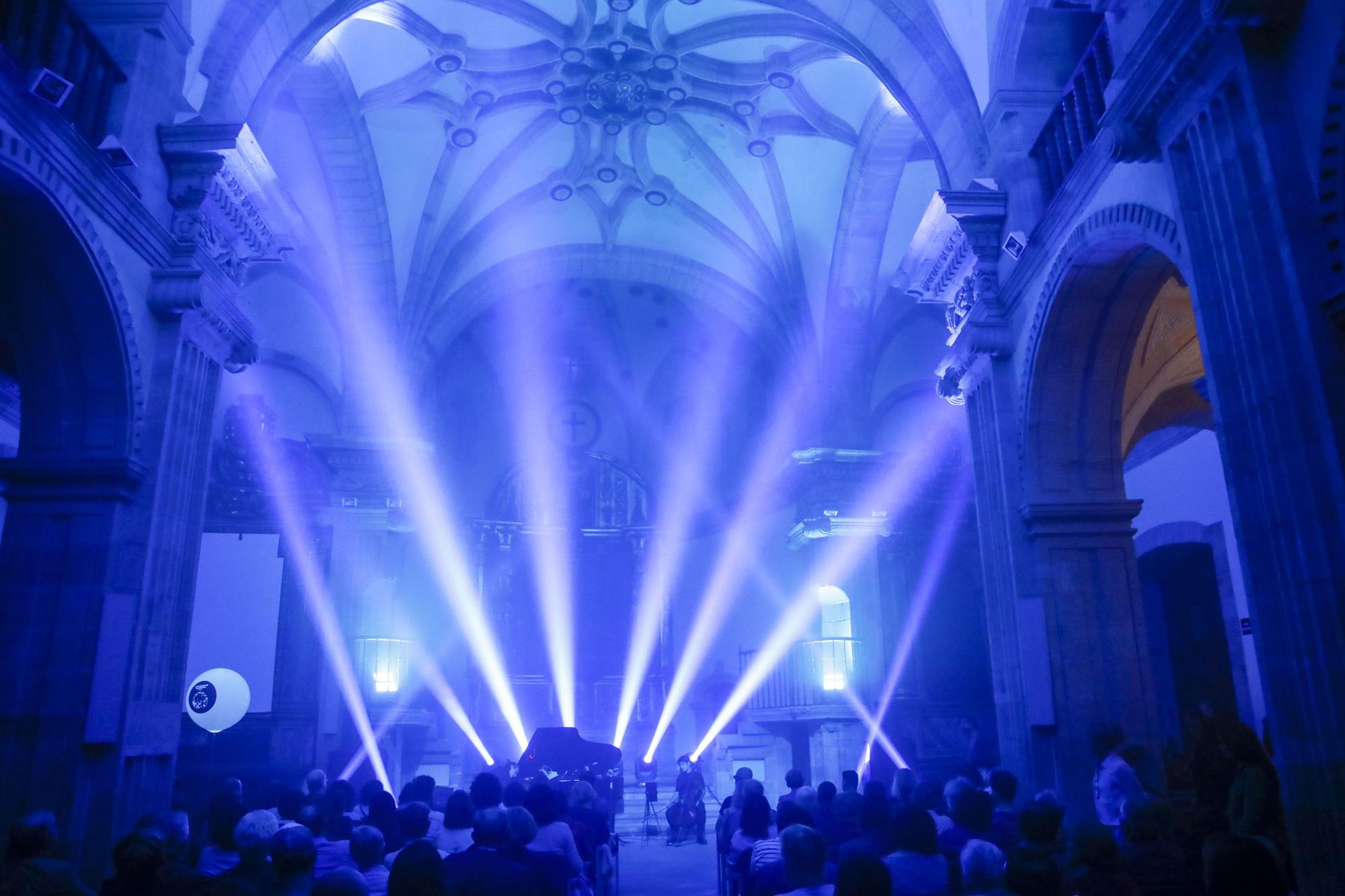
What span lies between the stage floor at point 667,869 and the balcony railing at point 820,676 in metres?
2.28

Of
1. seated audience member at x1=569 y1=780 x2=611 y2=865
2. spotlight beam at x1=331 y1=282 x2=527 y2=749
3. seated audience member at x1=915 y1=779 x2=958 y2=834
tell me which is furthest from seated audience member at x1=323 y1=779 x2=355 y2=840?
spotlight beam at x1=331 y1=282 x2=527 y2=749

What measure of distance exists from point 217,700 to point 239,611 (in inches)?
42.6

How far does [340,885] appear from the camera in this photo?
2.55 metres

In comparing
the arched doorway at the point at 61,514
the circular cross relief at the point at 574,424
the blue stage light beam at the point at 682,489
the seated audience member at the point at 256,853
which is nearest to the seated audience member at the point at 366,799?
the arched doorway at the point at 61,514

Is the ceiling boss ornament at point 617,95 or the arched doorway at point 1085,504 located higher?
the ceiling boss ornament at point 617,95

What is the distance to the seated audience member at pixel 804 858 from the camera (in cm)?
325

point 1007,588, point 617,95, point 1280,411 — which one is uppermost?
point 617,95

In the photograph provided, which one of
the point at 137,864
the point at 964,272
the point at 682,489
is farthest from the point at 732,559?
the point at 137,864

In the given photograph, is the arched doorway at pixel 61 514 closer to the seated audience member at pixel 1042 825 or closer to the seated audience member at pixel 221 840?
the seated audience member at pixel 221 840

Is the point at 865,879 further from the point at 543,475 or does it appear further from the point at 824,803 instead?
the point at 543,475

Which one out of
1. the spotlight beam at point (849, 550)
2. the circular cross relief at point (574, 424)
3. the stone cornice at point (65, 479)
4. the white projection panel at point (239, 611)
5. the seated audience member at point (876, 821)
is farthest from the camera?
the circular cross relief at point (574, 424)

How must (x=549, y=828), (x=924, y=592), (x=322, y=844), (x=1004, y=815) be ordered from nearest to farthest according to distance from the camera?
(x=322, y=844), (x=549, y=828), (x=1004, y=815), (x=924, y=592)

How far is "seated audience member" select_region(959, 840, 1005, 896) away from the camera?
3184mm

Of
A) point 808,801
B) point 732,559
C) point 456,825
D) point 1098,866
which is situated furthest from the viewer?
point 732,559
